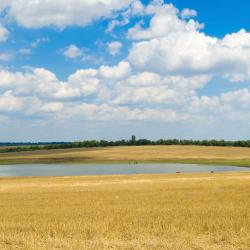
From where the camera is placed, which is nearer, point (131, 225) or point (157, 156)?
point (131, 225)

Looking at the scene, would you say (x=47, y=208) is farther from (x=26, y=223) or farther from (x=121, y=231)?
(x=121, y=231)

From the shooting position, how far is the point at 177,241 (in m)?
15.9

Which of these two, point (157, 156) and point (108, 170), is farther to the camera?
point (157, 156)

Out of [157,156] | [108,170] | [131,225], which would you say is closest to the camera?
[131,225]

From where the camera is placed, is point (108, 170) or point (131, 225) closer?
point (131, 225)

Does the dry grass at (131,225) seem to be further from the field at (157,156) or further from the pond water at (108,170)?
the field at (157,156)

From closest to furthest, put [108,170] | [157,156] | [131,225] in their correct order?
1. [131,225]
2. [108,170]
3. [157,156]

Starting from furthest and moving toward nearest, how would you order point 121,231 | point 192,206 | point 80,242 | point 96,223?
point 192,206, point 96,223, point 121,231, point 80,242

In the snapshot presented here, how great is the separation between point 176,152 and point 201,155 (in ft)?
38.7

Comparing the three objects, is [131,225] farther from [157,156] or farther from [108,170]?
[157,156]

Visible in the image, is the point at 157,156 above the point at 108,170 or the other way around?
above

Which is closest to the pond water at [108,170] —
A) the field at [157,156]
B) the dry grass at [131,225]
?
the field at [157,156]

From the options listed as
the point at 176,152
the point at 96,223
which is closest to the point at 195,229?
the point at 96,223

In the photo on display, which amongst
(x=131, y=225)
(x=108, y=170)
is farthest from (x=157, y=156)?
(x=131, y=225)
